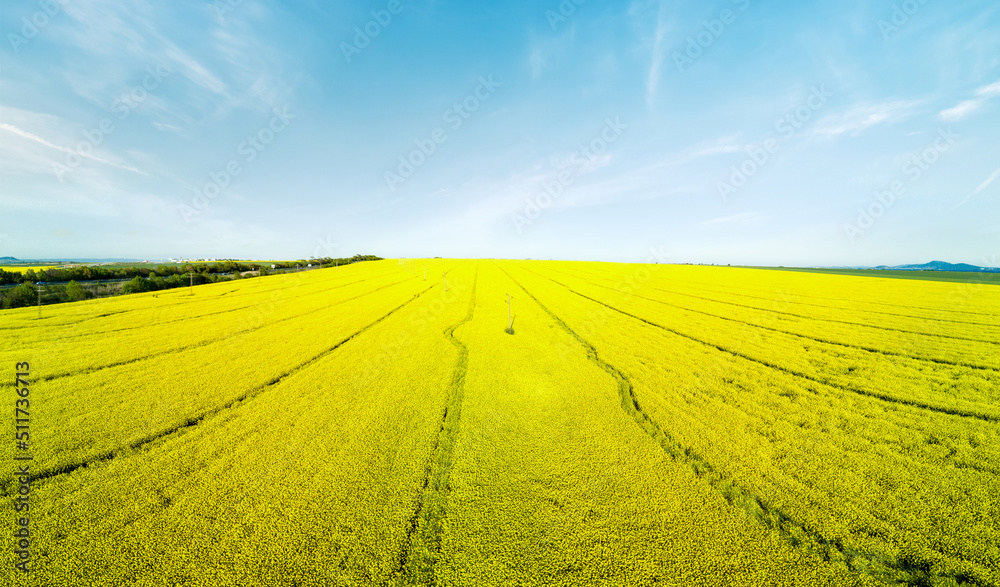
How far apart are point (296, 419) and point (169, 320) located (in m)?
16.3

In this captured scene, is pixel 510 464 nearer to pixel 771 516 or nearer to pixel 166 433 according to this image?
pixel 771 516

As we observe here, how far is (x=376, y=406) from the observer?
704cm

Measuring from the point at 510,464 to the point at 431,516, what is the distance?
1.50 m

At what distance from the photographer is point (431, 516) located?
13.6ft

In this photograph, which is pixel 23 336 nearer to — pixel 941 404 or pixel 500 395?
pixel 500 395

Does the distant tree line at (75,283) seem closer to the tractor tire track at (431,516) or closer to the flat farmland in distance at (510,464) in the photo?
the flat farmland in distance at (510,464)

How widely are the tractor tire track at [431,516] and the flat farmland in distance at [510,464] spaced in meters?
0.03

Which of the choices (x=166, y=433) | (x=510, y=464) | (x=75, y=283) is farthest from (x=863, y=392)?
(x=75, y=283)

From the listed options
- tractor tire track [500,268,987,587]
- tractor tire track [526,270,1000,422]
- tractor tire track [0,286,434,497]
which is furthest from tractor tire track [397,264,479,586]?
tractor tire track [526,270,1000,422]

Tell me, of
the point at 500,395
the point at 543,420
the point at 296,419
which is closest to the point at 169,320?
the point at 296,419

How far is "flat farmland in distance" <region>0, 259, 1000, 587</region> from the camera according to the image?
11.6 ft

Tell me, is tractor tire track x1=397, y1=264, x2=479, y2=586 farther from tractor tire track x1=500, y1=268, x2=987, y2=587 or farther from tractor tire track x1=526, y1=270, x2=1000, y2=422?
tractor tire track x1=526, y1=270, x2=1000, y2=422

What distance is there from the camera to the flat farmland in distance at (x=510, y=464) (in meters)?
3.55

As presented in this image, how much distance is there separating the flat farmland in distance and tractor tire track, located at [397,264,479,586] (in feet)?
0.08
